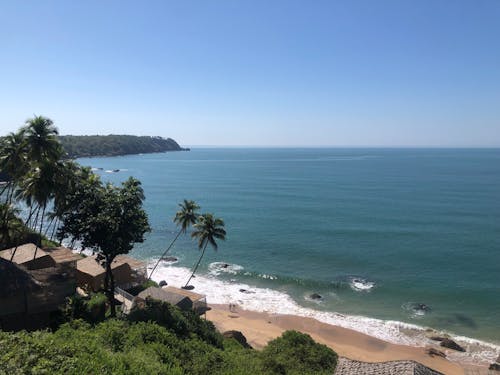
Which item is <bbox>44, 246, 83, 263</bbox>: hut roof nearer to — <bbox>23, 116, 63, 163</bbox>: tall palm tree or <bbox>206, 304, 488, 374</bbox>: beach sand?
<bbox>23, 116, 63, 163</bbox>: tall palm tree

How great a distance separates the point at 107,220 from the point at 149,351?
37.2ft

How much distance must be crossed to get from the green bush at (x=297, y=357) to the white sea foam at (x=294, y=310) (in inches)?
581

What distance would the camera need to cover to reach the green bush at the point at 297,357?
19.2 metres

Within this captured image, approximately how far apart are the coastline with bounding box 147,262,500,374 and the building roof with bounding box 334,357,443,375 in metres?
17.1

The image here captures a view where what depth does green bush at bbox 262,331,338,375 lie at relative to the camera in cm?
1922

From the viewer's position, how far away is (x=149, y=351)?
1617 centimetres

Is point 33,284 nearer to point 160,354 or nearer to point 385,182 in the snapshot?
point 160,354

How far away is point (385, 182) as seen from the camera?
403 ft

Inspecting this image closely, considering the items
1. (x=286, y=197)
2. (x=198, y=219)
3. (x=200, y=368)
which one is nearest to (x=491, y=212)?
(x=286, y=197)

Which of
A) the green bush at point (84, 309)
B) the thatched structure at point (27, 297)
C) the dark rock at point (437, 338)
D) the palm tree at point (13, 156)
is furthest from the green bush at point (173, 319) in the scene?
the dark rock at point (437, 338)

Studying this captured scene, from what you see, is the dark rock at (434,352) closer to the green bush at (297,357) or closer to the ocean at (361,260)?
the ocean at (361,260)

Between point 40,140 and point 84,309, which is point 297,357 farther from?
point 40,140

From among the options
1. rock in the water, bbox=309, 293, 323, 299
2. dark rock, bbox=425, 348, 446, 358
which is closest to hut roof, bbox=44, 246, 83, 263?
rock in the water, bbox=309, 293, 323, 299

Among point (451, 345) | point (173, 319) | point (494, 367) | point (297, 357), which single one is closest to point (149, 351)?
point (173, 319)
